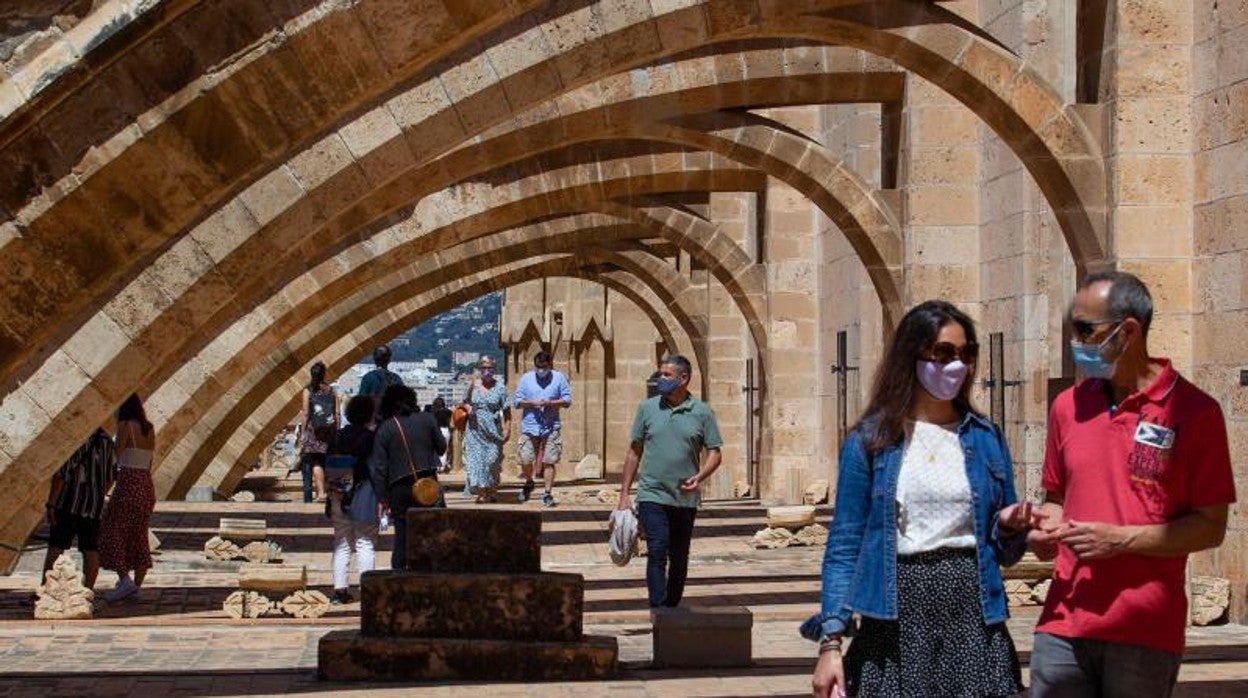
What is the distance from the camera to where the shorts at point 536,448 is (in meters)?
21.5

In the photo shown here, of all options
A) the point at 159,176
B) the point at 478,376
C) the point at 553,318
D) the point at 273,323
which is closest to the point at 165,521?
the point at 273,323

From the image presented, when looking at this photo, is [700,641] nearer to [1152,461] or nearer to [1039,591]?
[1039,591]

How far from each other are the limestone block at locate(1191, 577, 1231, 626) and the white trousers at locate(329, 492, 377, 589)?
12.8 feet

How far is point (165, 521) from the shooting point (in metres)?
18.6

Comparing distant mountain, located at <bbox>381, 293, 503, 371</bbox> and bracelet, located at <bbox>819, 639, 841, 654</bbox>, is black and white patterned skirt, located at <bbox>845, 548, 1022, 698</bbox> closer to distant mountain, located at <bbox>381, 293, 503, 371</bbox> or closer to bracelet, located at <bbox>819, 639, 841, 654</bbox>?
bracelet, located at <bbox>819, 639, 841, 654</bbox>

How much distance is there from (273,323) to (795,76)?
19.9 feet

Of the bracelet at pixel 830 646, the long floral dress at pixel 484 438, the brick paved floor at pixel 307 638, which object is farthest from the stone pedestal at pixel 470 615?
the long floral dress at pixel 484 438

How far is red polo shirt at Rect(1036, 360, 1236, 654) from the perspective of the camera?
4402 millimetres

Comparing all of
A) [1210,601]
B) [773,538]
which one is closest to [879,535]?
[1210,601]

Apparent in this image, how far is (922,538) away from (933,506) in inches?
2.6

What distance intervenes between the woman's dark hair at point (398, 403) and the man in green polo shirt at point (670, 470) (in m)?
1.77

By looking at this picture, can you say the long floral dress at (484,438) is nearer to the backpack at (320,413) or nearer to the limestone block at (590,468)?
the backpack at (320,413)

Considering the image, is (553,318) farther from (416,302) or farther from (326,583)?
(326,583)

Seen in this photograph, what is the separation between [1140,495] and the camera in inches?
175
